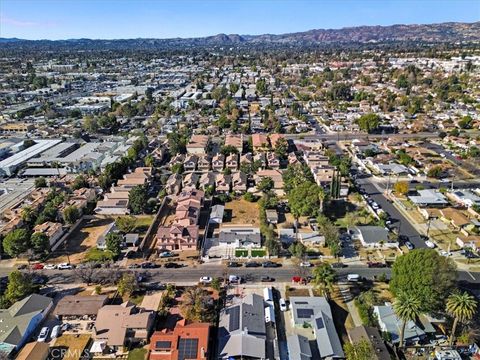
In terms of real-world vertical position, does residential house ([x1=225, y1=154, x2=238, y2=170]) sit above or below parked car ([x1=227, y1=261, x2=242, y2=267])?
above

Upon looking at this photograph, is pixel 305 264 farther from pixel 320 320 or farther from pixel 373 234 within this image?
pixel 373 234

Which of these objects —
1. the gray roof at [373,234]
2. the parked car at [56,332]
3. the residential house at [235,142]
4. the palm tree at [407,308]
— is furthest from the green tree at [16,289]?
the residential house at [235,142]

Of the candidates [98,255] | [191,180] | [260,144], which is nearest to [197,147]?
[260,144]

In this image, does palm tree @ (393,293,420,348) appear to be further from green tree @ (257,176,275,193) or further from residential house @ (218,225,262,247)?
green tree @ (257,176,275,193)

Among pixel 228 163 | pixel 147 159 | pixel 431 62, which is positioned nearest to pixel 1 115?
pixel 147 159

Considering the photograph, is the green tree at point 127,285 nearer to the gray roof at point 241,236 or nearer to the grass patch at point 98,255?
the grass patch at point 98,255

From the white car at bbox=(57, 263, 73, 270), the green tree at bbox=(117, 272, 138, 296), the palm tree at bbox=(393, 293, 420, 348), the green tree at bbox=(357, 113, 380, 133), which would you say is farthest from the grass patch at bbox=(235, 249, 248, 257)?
the green tree at bbox=(357, 113, 380, 133)

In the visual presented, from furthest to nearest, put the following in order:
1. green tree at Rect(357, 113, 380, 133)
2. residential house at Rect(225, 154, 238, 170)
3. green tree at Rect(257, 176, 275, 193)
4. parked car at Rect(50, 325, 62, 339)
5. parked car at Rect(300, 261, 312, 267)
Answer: green tree at Rect(357, 113, 380, 133)
residential house at Rect(225, 154, 238, 170)
green tree at Rect(257, 176, 275, 193)
parked car at Rect(300, 261, 312, 267)
parked car at Rect(50, 325, 62, 339)
